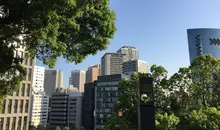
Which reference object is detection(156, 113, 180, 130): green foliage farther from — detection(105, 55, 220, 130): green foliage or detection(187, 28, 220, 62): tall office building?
detection(187, 28, 220, 62): tall office building

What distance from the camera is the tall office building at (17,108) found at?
70.3 ft

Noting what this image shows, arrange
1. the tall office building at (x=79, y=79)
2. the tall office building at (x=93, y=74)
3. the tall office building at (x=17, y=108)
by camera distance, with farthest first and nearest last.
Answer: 1. the tall office building at (x=79, y=79)
2. the tall office building at (x=93, y=74)
3. the tall office building at (x=17, y=108)

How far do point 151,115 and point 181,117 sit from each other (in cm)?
721

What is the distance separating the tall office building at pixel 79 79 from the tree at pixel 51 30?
427ft

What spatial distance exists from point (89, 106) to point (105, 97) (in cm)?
1025

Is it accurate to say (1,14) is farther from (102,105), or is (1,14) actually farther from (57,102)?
(57,102)

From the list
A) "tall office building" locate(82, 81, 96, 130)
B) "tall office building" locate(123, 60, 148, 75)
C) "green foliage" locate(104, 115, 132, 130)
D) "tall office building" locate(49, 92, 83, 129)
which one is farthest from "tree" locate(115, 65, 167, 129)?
"tall office building" locate(123, 60, 148, 75)

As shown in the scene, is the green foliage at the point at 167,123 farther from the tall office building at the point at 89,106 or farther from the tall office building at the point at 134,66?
the tall office building at the point at 134,66

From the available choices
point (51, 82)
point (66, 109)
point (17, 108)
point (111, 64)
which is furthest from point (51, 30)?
point (51, 82)

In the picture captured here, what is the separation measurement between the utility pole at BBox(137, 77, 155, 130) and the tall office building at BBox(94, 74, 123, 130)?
43.6m

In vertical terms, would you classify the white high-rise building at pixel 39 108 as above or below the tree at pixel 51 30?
below

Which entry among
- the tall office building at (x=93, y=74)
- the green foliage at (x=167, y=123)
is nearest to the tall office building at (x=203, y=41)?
the tall office building at (x=93, y=74)

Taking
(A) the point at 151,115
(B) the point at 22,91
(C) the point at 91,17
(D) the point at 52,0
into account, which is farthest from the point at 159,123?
(B) the point at 22,91

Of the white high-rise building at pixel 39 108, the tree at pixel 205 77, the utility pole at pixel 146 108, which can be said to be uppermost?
the tree at pixel 205 77
